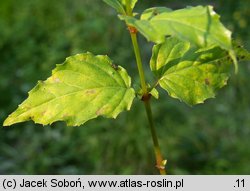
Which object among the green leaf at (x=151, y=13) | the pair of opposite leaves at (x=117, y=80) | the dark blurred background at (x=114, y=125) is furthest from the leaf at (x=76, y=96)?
the dark blurred background at (x=114, y=125)

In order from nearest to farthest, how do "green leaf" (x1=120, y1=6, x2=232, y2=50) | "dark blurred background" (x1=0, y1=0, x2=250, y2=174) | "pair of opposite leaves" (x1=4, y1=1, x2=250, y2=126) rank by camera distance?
"green leaf" (x1=120, y1=6, x2=232, y2=50), "pair of opposite leaves" (x1=4, y1=1, x2=250, y2=126), "dark blurred background" (x1=0, y1=0, x2=250, y2=174)

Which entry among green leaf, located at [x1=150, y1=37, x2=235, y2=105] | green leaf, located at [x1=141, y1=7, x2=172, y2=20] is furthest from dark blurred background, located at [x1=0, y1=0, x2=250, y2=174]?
green leaf, located at [x1=141, y1=7, x2=172, y2=20]

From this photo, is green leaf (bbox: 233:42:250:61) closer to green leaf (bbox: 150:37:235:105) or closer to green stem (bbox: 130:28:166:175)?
green leaf (bbox: 150:37:235:105)

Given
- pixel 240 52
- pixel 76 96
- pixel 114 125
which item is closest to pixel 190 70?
pixel 240 52

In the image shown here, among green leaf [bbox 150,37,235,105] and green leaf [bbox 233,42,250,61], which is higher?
green leaf [bbox 233,42,250,61]

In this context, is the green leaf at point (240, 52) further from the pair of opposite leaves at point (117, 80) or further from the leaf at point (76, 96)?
the leaf at point (76, 96)

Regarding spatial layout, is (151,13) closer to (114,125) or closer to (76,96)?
(76,96)

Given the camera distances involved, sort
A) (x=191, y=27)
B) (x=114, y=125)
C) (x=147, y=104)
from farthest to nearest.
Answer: (x=114, y=125) < (x=147, y=104) < (x=191, y=27)

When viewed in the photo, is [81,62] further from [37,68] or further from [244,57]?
Result: [37,68]
